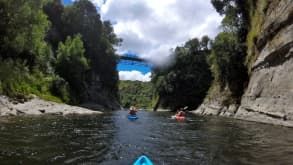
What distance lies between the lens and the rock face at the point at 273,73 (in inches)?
901

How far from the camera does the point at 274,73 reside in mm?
A: 26062

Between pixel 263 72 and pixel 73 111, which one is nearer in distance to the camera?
pixel 263 72

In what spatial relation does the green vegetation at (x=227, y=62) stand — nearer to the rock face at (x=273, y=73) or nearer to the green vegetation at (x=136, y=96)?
the rock face at (x=273, y=73)

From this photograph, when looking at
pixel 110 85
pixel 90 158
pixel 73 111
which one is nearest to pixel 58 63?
pixel 73 111

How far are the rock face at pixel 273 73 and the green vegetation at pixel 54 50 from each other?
59.9ft

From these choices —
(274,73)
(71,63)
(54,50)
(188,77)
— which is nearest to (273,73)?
(274,73)

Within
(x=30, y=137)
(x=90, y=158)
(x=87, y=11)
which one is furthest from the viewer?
(x=87, y=11)

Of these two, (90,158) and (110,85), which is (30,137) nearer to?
(90,158)

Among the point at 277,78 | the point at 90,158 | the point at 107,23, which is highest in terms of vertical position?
the point at 107,23

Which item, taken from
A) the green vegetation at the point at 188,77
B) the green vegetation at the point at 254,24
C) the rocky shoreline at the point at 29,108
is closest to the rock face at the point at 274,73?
the green vegetation at the point at 254,24

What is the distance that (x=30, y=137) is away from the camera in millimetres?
14062

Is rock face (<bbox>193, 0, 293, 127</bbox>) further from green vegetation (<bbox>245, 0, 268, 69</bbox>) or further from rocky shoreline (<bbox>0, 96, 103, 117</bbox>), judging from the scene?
rocky shoreline (<bbox>0, 96, 103, 117</bbox>)

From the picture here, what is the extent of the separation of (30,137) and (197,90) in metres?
65.6

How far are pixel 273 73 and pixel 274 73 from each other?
0.28m
